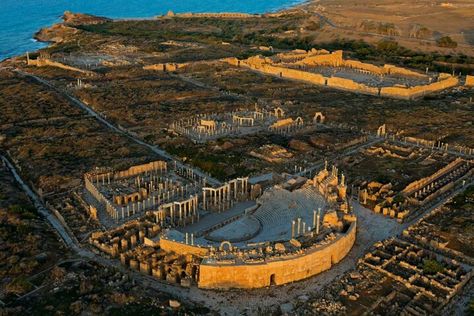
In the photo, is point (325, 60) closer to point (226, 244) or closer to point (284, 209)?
point (284, 209)

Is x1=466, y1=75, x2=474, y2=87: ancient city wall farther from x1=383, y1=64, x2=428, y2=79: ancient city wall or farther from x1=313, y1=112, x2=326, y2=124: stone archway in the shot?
x1=313, y1=112, x2=326, y2=124: stone archway

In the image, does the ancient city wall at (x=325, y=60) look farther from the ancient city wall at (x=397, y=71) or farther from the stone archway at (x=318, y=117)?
the stone archway at (x=318, y=117)

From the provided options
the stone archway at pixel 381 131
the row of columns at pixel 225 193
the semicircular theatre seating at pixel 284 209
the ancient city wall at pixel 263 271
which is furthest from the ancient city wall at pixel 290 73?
the ancient city wall at pixel 263 271

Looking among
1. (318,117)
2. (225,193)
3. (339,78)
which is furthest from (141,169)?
(339,78)

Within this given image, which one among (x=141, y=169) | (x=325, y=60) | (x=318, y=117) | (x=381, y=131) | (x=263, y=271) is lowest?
(x=263, y=271)

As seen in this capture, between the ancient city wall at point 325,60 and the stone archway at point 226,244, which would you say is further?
the ancient city wall at point 325,60

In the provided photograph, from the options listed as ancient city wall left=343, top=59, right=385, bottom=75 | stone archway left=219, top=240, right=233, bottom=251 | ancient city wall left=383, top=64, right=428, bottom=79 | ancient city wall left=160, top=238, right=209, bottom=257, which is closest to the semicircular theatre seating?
stone archway left=219, top=240, right=233, bottom=251
